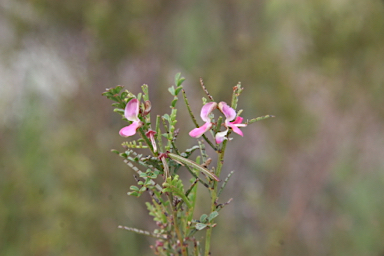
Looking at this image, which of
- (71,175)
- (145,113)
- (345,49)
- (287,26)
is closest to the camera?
(145,113)

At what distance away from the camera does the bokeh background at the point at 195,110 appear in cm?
125

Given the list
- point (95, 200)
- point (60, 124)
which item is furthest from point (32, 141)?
point (95, 200)

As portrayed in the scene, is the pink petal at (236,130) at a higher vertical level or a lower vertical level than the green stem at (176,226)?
higher

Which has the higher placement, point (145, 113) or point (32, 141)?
point (32, 141)

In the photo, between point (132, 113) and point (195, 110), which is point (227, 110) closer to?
point (132, 113)

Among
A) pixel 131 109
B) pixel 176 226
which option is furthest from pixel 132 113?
pixel 176 226

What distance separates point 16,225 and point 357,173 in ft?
4.76

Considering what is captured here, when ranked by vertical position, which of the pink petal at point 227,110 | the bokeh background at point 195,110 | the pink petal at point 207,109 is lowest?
the pink petal at point 227,110

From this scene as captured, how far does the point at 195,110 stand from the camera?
4.71 ft

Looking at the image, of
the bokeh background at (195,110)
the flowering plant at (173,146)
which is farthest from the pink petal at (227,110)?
the bokeh background at (195,110)

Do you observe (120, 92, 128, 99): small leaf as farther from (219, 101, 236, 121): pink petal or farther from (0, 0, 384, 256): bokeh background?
(0, 0, 384, 256): bokeh background

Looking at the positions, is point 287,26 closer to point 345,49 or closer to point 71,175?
point 345,49

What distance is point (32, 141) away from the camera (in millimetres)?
1374

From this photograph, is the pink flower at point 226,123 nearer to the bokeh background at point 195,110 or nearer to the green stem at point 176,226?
the green stem at point 176,226
